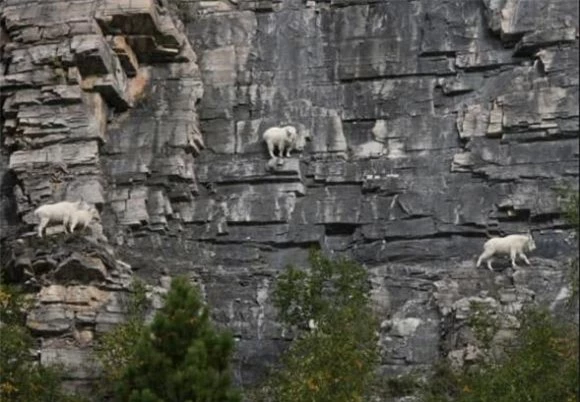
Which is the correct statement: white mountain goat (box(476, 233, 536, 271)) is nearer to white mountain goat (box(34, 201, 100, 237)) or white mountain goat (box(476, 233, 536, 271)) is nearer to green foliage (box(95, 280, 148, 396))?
green foliage (box(95, 280, 148, 396))

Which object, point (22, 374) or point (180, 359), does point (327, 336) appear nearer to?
point (180, 359)

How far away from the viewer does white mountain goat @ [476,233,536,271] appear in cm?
2652

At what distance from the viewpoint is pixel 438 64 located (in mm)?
30344

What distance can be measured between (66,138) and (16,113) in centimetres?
133

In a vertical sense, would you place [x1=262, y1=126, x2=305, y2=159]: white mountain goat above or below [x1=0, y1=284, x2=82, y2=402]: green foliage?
above

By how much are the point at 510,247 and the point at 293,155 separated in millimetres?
A: 5619

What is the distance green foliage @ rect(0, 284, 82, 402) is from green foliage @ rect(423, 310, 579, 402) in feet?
21.2

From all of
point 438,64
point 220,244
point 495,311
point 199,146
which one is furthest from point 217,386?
point 438,64

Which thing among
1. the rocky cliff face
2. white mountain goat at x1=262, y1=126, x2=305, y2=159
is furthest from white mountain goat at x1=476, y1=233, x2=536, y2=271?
white mountain goat at x1=262, y1=126, x2=305, y2=159

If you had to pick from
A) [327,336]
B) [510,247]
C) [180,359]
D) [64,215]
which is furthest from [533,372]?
[64,215]

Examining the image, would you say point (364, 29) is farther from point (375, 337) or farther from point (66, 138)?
point (375, 337)

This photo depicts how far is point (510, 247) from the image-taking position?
26.5 m

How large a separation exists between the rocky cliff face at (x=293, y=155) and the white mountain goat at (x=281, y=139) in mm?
298

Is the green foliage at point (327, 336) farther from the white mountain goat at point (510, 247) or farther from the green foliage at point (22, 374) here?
the green foliage at point (22, 374)
